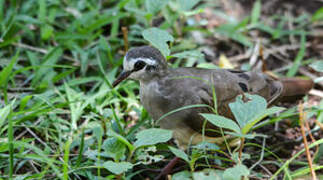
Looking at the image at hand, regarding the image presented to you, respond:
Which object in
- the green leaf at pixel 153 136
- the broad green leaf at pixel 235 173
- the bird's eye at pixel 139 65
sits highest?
the bird's eye at pixel 139 65

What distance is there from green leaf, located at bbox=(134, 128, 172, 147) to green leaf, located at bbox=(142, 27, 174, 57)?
0.57 meters

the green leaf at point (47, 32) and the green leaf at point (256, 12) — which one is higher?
the green leaf at point (47, 32)

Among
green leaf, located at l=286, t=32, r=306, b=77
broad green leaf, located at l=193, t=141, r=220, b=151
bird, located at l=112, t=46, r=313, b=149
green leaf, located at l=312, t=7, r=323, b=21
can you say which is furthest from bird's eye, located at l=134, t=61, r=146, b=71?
green leaf, located at l=312, t=7, r=323, b=21

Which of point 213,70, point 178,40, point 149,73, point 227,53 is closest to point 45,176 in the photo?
Answer: point 149,73

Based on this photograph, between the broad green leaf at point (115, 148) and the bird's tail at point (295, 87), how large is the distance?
1952 mm

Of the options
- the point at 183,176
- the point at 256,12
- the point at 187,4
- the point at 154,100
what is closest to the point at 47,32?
the point at 187,4

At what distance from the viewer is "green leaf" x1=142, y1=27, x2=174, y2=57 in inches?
123

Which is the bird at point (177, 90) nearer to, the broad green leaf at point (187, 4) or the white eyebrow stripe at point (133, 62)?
the white eyebrow stripe at point (133, 62)

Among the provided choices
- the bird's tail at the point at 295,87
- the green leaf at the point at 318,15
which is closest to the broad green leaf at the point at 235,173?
the bird's tail at the point at 295,87

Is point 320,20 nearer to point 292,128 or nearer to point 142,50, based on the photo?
point 292,128

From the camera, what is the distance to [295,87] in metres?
4.41

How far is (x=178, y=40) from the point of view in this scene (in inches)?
201

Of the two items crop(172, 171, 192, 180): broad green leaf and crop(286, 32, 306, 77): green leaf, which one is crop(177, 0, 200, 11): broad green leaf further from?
crop(172, 171, 192, 180): broad green leaf

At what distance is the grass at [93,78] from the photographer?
3428mm
